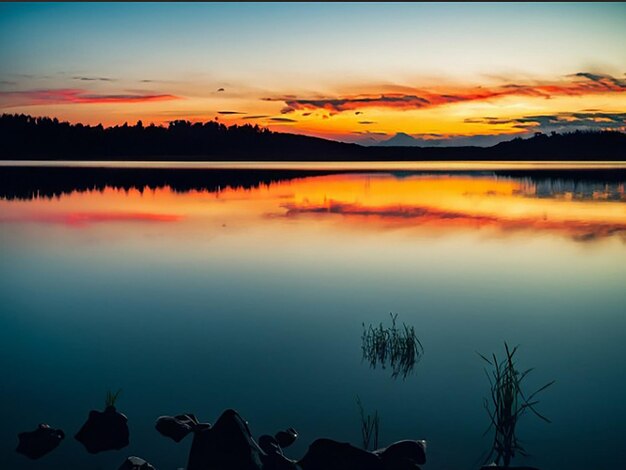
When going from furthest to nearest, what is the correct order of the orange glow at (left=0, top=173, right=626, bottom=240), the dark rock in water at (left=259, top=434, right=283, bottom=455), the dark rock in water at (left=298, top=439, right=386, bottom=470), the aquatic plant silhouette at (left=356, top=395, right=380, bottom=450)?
1. the orange glow at (left=0, top=173, right=626, bottom=240)
2. the aquatic plant silhouette at (left=356, top=395, right=380, bottom=450)
3. the dark rock in water at (left=259, top=434, right=283, bottom=455)
4. the dark rock in water at (left=298, top=439, right=386, bottom=470)

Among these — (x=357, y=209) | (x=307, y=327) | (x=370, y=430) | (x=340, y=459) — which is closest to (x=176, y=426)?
(x=340, y=459)

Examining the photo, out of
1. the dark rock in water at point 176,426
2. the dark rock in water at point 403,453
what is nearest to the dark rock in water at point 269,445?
the dark rock in water at point 176,426

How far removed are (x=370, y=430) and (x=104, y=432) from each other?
9.62 ft

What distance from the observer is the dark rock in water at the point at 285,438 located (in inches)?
269

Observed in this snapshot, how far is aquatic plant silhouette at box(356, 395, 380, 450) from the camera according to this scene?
695 centimetres

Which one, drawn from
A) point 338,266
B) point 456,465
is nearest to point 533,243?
point 338,266

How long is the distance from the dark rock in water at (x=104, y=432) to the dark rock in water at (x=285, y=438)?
1.63 metres

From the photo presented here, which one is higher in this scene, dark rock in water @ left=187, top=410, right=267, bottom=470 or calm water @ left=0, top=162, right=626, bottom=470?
dark rock in water @ left=187, top=410, right=267, bottom=470

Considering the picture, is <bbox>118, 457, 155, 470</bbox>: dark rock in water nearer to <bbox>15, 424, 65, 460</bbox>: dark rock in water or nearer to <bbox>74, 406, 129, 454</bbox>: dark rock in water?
<bbox>74, 406, 129, 454</bbox>: dark rock in water

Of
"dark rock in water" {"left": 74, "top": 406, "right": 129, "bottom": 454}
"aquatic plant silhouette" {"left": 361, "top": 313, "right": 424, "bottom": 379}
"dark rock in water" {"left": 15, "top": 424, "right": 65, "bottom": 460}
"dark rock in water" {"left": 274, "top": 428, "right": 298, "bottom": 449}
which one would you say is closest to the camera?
"dark rock in water" {"left": 15, "top": 424, "right": 65, "bottom": 460}

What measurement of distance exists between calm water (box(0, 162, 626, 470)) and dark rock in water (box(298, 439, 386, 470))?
2.69 ft

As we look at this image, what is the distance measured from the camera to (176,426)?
696 cm

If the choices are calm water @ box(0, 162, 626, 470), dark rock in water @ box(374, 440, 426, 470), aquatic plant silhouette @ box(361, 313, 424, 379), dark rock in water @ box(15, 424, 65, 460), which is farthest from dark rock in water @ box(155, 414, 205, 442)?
aquatic plant silhouette @ box(361, 313, 424, 379)

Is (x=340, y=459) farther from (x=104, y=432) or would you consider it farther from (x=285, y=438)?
(x=104, y=432)
